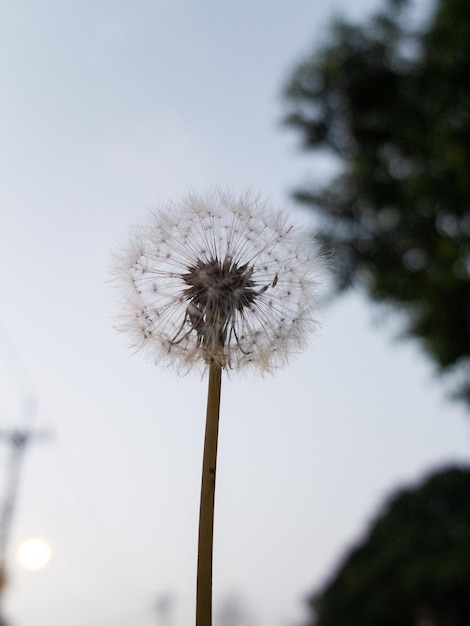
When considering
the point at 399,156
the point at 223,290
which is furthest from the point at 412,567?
the point at 223,290

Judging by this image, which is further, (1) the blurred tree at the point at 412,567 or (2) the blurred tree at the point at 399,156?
(1) the blurred tree at the point at 412,567

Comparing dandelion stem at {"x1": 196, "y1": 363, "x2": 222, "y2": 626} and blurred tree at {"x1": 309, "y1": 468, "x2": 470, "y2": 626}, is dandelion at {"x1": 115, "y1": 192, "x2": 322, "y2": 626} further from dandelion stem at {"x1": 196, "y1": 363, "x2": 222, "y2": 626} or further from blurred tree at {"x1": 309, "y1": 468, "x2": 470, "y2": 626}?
blurred tree at {"x1": 309, "y1": 468, "x2": 470, "y2": 626}

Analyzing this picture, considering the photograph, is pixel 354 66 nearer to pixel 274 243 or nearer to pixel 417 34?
pixel 417 34

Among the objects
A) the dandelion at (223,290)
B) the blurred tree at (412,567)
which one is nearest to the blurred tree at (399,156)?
the blurred tree at (412,567)

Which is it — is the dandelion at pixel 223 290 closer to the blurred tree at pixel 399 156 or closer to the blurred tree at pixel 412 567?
the blurred tree at pixel 399 156

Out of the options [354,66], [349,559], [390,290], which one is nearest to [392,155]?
[354,66]

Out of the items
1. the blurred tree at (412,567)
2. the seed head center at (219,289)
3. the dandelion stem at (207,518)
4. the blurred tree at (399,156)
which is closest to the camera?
the dandelion stem at (207,518)
